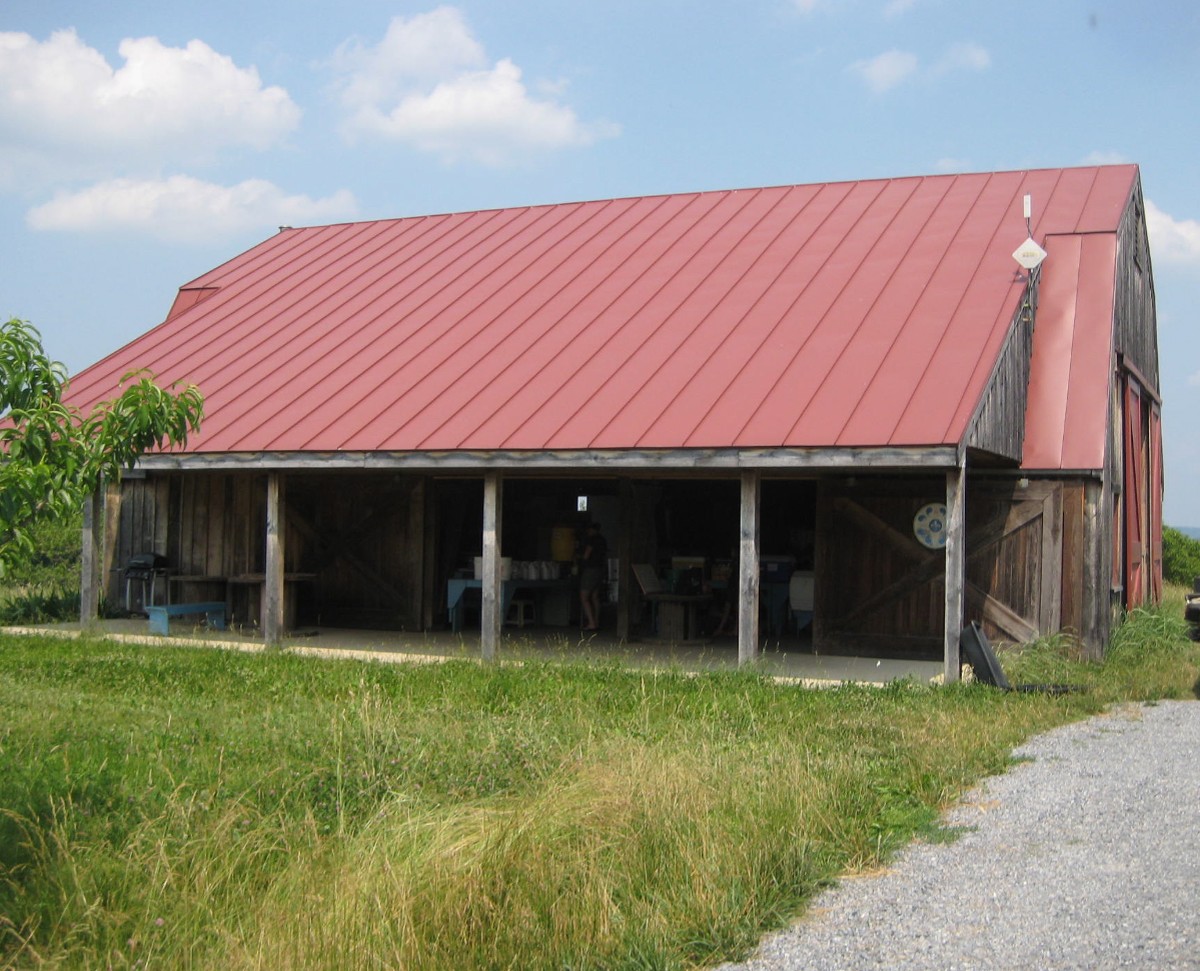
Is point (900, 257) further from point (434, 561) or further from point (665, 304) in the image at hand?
point (434, 561)

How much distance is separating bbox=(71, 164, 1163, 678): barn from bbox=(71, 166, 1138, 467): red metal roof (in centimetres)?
5

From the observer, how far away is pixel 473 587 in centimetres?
1652

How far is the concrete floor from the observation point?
12914 millimetres

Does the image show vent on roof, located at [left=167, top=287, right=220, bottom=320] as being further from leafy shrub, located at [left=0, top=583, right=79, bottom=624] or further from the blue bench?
the blue bench

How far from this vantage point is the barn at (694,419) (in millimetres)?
13039

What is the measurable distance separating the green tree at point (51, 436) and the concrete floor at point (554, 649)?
7258 millimetres

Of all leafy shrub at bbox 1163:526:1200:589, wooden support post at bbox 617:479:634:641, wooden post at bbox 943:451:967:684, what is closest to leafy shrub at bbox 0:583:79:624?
wooden support post at bbox 617:479:634:641

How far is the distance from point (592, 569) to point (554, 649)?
1922mm

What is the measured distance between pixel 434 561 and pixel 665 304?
4.42 m

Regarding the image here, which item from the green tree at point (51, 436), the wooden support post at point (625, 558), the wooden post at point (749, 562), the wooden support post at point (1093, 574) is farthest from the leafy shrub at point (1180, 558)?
the green tree at point (51, 436)

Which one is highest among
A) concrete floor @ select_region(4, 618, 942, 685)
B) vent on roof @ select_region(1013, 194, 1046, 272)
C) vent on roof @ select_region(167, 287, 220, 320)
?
vent on roof @ select_region(167, 287, 220, 320)

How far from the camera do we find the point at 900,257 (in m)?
15.5

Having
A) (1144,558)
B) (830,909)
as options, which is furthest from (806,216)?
(830,909)

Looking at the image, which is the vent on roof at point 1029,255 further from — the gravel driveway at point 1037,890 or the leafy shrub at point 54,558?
the leafy shrub at point 54,558
